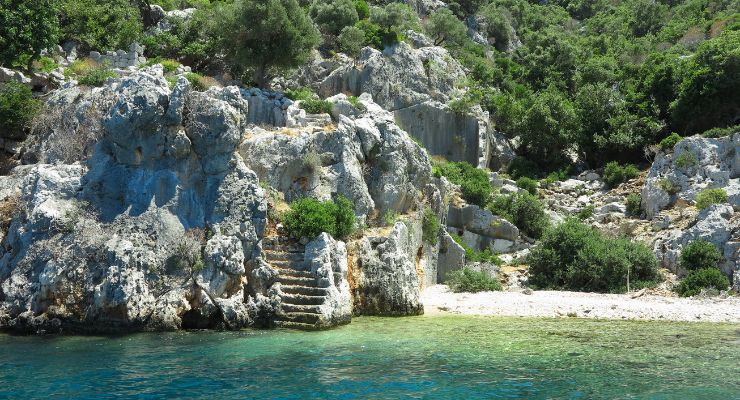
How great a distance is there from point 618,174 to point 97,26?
34.7 meters

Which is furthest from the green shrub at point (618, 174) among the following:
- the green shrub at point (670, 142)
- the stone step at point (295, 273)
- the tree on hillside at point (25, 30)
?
the tree on hillside at point (25, 30)

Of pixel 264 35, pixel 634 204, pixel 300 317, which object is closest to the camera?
pixel 300 317

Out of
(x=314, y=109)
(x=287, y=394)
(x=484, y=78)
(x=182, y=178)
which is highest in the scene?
(x=484, y=78)

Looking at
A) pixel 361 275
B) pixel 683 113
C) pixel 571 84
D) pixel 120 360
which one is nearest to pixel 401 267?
pixel 361 275

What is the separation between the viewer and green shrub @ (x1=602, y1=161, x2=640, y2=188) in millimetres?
41688

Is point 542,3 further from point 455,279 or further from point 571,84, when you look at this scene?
point 455,279

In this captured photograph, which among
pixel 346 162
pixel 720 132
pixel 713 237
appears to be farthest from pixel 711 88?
pixel 346 162

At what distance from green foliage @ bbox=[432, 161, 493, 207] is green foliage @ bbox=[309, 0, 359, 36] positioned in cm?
1400

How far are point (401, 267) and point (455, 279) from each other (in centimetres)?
660

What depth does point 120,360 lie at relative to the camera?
14062mm

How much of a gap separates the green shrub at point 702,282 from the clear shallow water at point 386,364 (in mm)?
6806

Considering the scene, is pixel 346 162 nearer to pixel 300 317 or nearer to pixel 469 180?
pixel 300 317

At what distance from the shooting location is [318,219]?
21.5 m

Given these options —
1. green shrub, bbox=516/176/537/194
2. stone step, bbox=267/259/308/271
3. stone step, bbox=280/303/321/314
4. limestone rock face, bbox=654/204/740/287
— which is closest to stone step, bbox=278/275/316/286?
stone step, bbox=267/259/308/271
